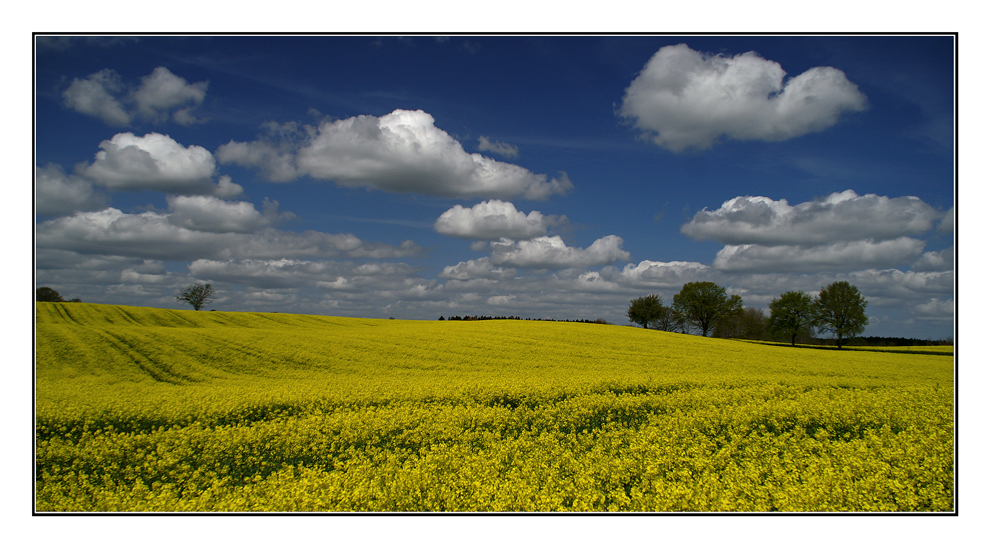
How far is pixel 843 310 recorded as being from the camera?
3275cm

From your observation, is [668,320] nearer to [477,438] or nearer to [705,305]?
[705,305]

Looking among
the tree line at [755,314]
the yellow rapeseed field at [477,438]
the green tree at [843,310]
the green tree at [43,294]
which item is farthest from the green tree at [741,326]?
the green tree at [43,294]

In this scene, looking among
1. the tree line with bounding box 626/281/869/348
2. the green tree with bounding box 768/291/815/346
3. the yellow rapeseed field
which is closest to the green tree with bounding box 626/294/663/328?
the tree line with bounding box 626/281/869/348

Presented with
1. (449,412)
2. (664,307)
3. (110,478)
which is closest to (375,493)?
(449,412)

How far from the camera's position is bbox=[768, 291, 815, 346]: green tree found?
39.8 meters

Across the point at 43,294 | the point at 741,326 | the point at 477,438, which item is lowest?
the point at 741,326

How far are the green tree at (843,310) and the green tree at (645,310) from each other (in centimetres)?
1937

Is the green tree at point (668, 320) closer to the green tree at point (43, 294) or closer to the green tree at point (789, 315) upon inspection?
the green tree at point (789, 315)

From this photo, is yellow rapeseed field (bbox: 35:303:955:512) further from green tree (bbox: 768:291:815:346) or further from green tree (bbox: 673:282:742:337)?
green tree (bbox: 673:282:742:337)

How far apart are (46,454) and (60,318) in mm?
21901

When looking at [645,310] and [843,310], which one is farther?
[645,310]

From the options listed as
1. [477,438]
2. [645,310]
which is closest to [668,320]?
[645,310]

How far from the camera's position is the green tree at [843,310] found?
32.4 m

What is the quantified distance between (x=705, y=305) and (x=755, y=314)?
38.3 ft
